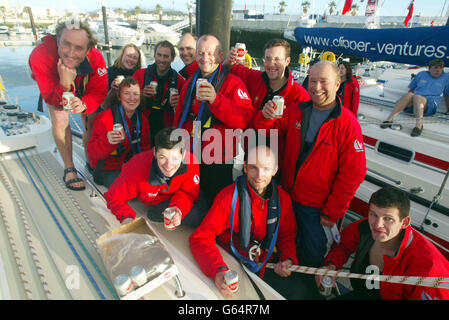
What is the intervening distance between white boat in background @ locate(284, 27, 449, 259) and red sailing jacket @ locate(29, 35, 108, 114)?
2.92 m

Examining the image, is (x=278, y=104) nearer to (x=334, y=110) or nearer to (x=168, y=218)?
(x=334, y=110)

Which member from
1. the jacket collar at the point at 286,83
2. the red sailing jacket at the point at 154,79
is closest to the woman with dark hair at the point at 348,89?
the jacket collar at the point at 286,83

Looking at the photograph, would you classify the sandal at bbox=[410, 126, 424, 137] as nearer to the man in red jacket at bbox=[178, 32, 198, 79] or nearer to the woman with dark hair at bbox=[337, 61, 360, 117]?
the woman with dark hair at bbox=[337, 61, 360, 117]

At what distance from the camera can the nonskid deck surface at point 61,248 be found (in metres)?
1.68

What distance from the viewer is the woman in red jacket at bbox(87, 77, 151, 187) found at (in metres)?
2.67

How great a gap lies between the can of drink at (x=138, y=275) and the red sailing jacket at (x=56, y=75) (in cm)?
178

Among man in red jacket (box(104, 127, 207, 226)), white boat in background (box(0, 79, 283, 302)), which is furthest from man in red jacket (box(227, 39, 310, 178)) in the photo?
white boat in background (box(0, 79, 283, 302))

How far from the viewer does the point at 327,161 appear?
7.23 feet

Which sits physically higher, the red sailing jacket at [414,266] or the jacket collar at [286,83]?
the jacket collar at [286,83]

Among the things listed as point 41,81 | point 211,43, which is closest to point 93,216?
point 41,81

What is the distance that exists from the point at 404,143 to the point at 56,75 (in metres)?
4.05

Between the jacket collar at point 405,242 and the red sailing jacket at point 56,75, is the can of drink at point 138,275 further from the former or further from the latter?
the red sailing jacket at point 56,75

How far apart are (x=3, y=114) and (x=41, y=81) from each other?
6.75 feet
